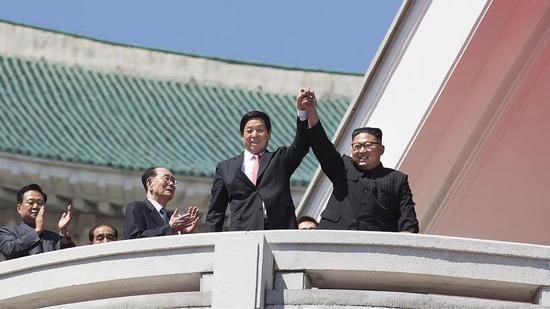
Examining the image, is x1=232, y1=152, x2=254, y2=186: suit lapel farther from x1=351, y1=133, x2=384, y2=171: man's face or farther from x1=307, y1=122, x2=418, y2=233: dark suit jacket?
x1=351, y1=133, x2=384, y2=171: man's face

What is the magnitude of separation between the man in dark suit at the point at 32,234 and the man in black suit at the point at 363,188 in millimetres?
1533

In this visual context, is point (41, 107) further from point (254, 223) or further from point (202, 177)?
point (254, 223)

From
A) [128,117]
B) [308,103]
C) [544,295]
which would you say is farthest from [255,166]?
[128,117]

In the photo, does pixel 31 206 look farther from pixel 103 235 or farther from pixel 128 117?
pixel 128 117

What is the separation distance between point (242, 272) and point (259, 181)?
1.28 meters

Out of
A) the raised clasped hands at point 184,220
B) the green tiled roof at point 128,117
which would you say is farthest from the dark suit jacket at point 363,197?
the green tiled roof at point 128,117

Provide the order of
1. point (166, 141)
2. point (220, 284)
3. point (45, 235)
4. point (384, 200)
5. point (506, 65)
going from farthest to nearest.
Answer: point (166, 141) < point (506, 65) < point (45, 235) < point (384, 200) < point (220, 284)

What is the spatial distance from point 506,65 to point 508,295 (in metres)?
4.37

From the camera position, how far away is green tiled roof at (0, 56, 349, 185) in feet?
75.7

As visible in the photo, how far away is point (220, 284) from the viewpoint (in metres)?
8.96

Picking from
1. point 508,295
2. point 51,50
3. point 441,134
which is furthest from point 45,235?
point 51,50

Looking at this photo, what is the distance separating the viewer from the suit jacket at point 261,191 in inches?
394

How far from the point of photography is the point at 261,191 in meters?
10.1

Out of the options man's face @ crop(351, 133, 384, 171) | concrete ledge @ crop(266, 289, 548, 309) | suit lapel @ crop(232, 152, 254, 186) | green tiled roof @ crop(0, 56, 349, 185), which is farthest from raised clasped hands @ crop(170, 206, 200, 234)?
green tiled roof @ crop(0, 56, 349, 185)
